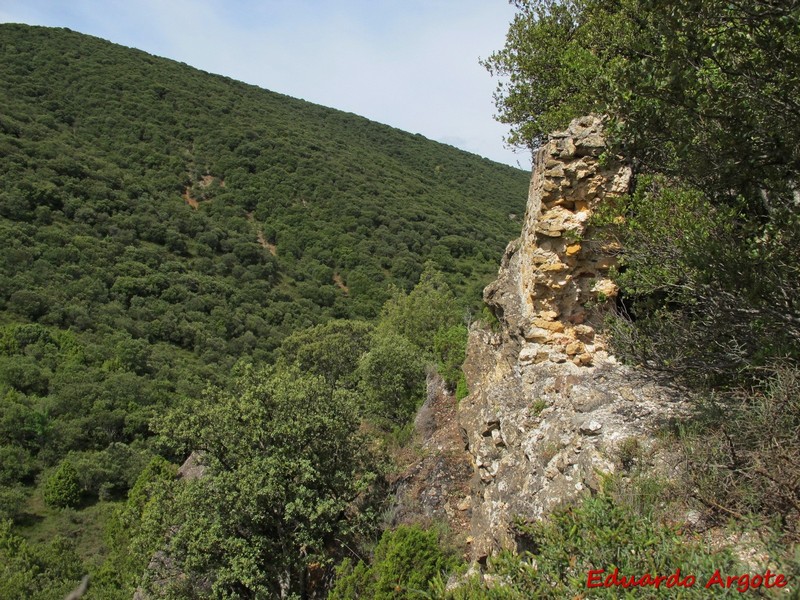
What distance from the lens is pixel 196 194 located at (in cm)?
6316

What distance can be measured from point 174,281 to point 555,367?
4485 cm

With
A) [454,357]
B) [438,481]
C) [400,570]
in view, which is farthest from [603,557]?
[454,357]

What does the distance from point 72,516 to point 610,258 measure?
30.5 meters

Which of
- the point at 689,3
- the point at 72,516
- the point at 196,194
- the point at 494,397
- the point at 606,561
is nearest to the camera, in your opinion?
the point at 606,561

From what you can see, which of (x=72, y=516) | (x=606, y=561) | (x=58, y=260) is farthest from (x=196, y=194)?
(x=606, y=561)

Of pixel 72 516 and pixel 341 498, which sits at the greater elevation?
pixel 341 498

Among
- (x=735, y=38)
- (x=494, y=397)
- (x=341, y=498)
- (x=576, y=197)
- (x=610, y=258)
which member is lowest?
(x=341, y=498)

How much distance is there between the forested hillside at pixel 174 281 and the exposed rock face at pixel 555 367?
502 cm

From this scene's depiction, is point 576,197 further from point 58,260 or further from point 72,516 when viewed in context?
point 58,260

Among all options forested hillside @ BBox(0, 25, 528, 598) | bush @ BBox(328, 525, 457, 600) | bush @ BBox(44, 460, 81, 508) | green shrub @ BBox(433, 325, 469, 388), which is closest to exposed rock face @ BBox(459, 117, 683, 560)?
bush @ BBox(328, 525, 457, 600)

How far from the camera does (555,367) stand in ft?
29.1

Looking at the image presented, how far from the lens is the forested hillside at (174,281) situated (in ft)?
70.9

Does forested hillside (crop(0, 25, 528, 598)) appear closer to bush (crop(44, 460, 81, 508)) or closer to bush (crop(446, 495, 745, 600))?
bush (crop(44, 460, 81, 508))

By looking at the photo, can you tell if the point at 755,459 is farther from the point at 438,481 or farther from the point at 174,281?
the point at 174,281
